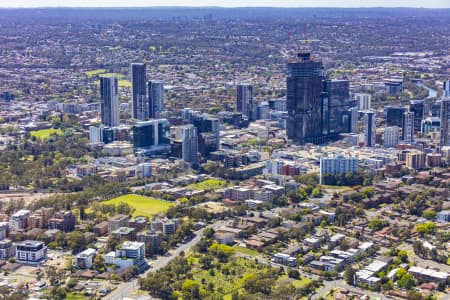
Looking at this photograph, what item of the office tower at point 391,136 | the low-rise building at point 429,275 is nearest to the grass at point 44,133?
the office tower at point 391,136

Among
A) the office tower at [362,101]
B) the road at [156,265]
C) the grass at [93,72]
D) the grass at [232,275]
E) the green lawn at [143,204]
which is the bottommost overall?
the road at [156,265]

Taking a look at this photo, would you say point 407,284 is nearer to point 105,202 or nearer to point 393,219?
point 393,219

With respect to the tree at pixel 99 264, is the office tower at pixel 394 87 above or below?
above

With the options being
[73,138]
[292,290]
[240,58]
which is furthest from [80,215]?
[240,58]

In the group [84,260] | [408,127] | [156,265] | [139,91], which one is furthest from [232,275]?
[139,91]

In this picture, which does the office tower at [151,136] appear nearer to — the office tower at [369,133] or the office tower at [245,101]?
the office tower at [245,101]

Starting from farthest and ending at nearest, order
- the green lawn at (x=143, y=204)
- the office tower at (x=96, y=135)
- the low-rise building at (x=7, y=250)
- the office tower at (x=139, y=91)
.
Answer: the office tower at (x=139, y=91) < the office tower at (x=96, y=135) < the green lawn at (x=143, y=204) < the low-rise building at (x=7, y=250)

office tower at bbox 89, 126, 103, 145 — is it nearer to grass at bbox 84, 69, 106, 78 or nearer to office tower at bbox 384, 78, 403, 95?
office tower at bbox 384, 78, 403, 95

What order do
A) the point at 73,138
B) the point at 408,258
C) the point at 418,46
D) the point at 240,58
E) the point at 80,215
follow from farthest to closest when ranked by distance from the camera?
the point at 418,46 → the point at 240,58 → the point at 73,138 → the point at 80,215 → the point at 408,258
